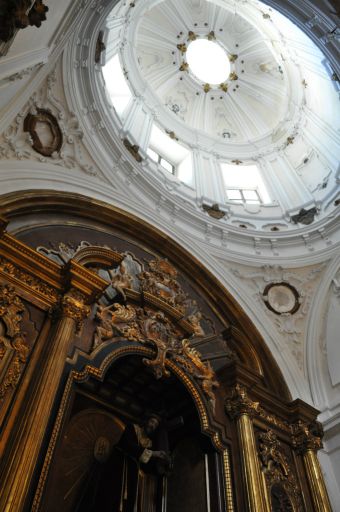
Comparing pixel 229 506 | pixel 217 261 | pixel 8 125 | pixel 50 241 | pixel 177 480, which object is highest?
pixel 217 261

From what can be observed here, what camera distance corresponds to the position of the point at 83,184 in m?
9.23

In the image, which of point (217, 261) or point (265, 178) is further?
point (265, 178)

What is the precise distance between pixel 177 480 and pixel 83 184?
6.12 metres

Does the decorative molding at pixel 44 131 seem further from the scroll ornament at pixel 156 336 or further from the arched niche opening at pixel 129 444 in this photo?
the arched niche opening at pixel 129 444

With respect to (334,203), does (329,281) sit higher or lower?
lower

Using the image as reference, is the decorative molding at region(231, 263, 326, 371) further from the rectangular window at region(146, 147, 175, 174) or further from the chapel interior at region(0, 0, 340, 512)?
the rectangular window at region(146, 147, 175, 174)

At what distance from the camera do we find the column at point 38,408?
13.3 ft

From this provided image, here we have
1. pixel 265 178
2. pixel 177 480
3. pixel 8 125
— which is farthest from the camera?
pixel 265 178

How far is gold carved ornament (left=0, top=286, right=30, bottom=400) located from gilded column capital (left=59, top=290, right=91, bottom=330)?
0.57 metres

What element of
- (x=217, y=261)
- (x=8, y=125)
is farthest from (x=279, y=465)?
(x=8, y=125)

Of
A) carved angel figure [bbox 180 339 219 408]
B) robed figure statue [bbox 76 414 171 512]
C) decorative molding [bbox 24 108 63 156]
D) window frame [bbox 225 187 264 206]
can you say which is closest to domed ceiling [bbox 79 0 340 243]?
window frame [bbox 225 187 264 206]

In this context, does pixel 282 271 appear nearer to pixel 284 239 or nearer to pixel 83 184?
pixel 284 239

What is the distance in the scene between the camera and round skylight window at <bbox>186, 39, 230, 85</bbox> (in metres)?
17.7

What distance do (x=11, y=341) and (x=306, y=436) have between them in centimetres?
588
